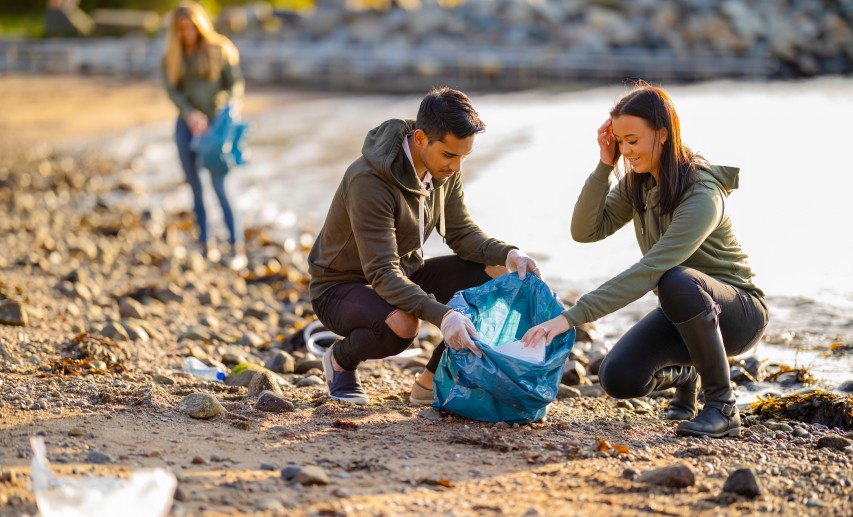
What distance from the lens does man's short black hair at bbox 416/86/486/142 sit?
3984 mm

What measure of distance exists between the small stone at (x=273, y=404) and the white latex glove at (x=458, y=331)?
691 mm

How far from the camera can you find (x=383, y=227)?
4.13 m

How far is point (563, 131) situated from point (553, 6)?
31.3 ft

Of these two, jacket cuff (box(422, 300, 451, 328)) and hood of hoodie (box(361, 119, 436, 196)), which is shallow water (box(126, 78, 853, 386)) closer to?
jacket cuff (box(422, 300, 451, 328))

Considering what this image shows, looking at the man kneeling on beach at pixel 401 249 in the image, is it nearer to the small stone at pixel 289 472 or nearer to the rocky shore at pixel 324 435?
the rocky shore at pixel 324 435

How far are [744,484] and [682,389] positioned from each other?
3.52ft

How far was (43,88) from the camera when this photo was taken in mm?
18109

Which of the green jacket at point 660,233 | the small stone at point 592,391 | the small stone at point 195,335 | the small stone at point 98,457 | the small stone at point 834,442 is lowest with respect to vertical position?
the small stone at point 195,335

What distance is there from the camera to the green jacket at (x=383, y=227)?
410cm

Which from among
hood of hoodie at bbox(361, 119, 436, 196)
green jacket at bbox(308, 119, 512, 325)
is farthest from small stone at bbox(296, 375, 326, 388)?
hood of hoodie at bbox(361, 119, 436, 196)

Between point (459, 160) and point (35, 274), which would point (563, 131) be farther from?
point (459, 160)

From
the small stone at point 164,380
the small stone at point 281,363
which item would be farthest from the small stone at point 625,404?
the small stone at point 164,380

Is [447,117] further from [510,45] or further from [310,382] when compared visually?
[510,45]

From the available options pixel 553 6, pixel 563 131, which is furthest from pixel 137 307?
pixel 553 6
